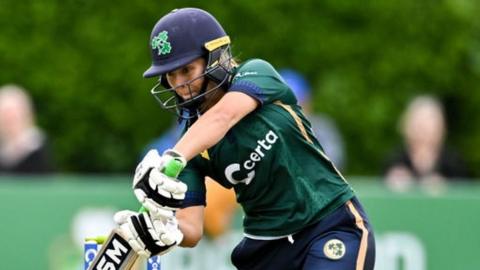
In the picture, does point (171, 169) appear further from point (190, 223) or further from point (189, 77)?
point (190, 223)

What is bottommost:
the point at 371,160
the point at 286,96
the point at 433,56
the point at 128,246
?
the point at 128,246

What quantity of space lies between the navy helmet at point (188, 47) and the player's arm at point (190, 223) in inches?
18.0

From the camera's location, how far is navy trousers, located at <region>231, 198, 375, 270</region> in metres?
6.68

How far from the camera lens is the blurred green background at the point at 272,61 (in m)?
12.8

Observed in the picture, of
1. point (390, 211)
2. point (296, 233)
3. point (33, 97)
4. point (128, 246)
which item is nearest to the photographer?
point (128, 246)

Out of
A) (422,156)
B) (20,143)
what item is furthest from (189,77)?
(20,143)

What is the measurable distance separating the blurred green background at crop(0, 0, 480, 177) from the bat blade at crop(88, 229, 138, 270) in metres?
6.41

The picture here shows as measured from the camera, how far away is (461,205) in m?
10.7

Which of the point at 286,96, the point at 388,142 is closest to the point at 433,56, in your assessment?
the point at 388,142

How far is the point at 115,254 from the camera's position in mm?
6340

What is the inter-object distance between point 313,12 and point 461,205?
300 cm

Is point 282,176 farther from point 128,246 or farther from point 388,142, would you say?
point 388,142

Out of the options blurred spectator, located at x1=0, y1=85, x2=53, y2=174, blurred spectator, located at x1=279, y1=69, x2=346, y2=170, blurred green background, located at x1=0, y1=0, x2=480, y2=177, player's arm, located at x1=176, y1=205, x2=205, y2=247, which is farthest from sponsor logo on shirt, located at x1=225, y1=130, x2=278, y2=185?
blurred green background, located at x1=0, y1=0, x2=480, y2=177

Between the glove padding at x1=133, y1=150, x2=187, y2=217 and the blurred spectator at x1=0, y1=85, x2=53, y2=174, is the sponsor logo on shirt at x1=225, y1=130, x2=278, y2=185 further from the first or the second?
the blurred spectator at x1=0, y1=85, x2=53, y2=174
